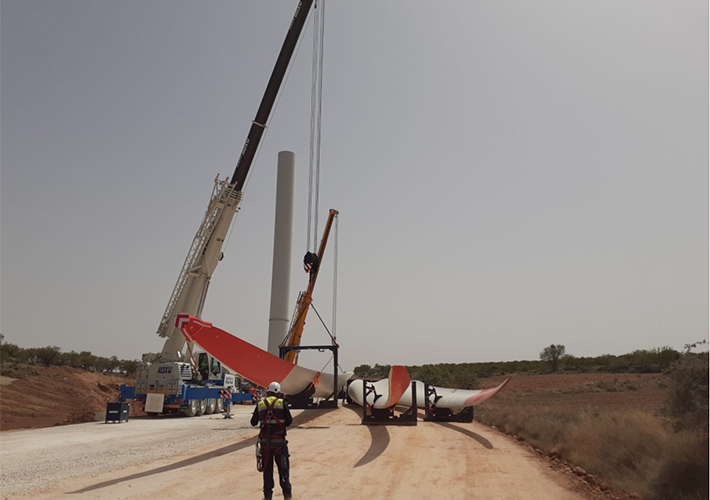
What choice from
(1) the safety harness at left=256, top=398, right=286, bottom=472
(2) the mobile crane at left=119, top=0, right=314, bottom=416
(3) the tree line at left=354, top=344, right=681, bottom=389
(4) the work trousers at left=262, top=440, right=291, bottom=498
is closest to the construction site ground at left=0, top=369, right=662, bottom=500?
(4) the work trousers at left=262, top=440, right=291, bottom=498

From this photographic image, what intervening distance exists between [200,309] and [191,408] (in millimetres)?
4404

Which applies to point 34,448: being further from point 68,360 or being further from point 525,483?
point 68,360

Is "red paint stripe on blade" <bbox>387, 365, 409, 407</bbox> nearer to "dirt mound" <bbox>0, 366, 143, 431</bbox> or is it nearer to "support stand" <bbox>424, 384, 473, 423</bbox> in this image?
"support stand" <bbox>424, 384, 473, 423</bbox>

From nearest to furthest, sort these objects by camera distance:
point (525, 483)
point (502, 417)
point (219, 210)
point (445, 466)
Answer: point (525, 483) < point (445, 466) < point (502, 417) < point (219, 210)

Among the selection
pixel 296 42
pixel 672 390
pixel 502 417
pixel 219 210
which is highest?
pixel 296 42

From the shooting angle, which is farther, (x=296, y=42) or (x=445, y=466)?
(x=296, y=42)

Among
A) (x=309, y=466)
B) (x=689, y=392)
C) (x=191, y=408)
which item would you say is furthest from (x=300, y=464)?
(x=191, y=408)

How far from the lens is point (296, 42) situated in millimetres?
25391

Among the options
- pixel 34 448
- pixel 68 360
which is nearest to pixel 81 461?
pixel 34 448

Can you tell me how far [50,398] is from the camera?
3080cm

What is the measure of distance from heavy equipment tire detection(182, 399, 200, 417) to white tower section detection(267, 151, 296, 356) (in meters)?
9.34

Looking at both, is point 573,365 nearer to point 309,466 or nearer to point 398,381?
point 398,381

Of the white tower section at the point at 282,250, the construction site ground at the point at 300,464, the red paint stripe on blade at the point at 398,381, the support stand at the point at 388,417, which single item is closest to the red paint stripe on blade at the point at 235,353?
the construction site ground at the point at 300,464

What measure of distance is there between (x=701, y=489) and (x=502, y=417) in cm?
1227
